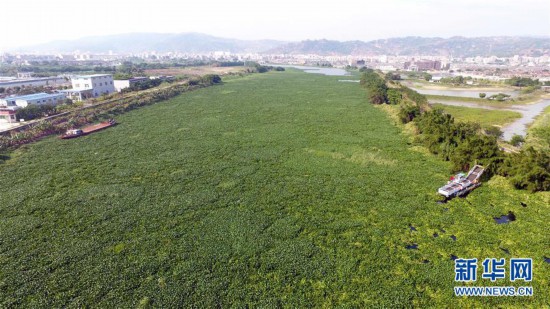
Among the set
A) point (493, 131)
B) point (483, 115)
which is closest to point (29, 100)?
point (493, 131)

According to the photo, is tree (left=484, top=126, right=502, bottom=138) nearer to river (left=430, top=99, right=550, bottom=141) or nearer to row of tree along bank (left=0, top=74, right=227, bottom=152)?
river (left=430, top=99, right=550, bottom=141)

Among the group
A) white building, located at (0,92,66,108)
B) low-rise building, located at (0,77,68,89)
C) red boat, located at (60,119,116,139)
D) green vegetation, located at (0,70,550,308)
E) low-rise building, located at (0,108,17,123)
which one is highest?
low-rise building, located at (0,77,68,89)

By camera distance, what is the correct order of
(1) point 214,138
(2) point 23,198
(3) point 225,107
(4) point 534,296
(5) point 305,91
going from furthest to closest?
(5) point 305,91, (3) point 225,107, (1) point 214,138, (2) point 23,198, (4) point 534,296

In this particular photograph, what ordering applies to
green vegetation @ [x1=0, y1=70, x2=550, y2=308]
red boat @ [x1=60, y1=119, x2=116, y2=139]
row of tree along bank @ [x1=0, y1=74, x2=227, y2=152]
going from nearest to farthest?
1. green vegetation @ [x1=0, y1=70, x2=550, y2=308]
2. row of tree along bank @ [x1=0, y1=74, x2=227, y2=152]
3. red boat @ [x1=60, y1=119, x2=116, y2=139]

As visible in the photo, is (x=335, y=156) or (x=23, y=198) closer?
(x=23, y=198)

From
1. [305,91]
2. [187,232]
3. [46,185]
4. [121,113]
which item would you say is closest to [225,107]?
[121,113]

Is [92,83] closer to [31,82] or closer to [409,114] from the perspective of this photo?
[31,82]

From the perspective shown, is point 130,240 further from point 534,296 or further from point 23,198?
point 534,296

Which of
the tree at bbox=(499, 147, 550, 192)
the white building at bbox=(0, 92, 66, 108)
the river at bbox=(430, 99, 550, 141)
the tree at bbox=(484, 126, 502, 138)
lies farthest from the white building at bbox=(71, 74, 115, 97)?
the river at bbox=(430, 99, 550, 141)
